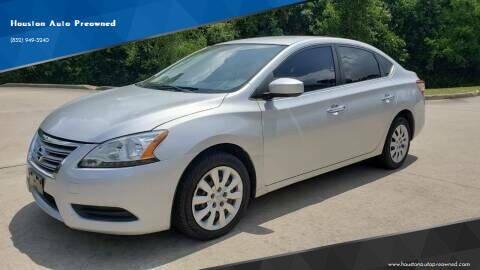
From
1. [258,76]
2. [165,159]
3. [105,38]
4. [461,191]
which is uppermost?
[105,38]

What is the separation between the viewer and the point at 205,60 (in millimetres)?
4770

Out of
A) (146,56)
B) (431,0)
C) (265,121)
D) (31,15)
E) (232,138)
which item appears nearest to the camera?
(232,138)

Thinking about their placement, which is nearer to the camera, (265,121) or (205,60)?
(265,121)

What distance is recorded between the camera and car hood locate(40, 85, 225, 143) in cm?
343

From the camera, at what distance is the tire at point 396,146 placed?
552 centimetres

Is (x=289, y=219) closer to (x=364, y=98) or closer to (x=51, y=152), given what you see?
(x=364, y=98)

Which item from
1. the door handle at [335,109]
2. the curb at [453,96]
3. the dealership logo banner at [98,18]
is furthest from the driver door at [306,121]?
the dealership logo banner at [98,18]

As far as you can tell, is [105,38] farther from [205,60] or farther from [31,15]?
[205,60]

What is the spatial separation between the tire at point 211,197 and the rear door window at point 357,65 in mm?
1807

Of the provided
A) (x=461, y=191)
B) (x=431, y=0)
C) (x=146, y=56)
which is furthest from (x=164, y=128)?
(x=431, y=0)

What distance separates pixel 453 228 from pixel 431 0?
32523 millimetres

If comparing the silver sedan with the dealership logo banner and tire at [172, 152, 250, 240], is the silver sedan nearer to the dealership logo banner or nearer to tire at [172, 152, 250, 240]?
tire at [172, 152, 250, 240]

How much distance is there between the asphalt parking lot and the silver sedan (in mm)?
245

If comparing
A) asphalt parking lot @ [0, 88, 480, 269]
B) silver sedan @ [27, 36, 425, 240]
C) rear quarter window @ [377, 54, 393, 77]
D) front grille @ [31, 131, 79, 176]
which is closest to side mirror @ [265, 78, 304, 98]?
silver sedan @ [27, 36, 425, 240]
